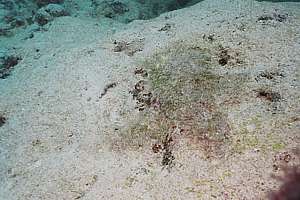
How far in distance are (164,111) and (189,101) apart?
1.61 feet

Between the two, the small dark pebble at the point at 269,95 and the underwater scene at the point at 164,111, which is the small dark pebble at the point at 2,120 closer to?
Answer: the underwater scene at the point at 164,111

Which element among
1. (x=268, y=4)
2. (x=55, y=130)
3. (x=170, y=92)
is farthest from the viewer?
(x=268, y=4)

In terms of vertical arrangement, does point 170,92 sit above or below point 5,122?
above

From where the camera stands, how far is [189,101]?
648 cm

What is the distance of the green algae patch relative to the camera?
19.9ft

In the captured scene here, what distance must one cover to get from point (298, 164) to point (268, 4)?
16.3ft

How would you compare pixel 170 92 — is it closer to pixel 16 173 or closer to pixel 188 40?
pixel 188 40

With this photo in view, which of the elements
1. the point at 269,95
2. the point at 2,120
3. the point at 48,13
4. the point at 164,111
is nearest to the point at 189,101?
the point at 164,111

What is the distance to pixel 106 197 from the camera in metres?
5.73

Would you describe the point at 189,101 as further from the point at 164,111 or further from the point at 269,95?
the point at 269,95

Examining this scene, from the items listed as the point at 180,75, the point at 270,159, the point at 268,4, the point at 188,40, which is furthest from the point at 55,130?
the point at 268,4

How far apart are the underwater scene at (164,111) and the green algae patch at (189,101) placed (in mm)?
20

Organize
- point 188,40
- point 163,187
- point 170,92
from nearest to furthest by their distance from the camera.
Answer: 1. point 163,187
2. point 170,92
3. point 188,40

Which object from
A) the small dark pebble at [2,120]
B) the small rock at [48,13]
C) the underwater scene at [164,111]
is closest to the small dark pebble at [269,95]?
the underwater scene at [164,111]
